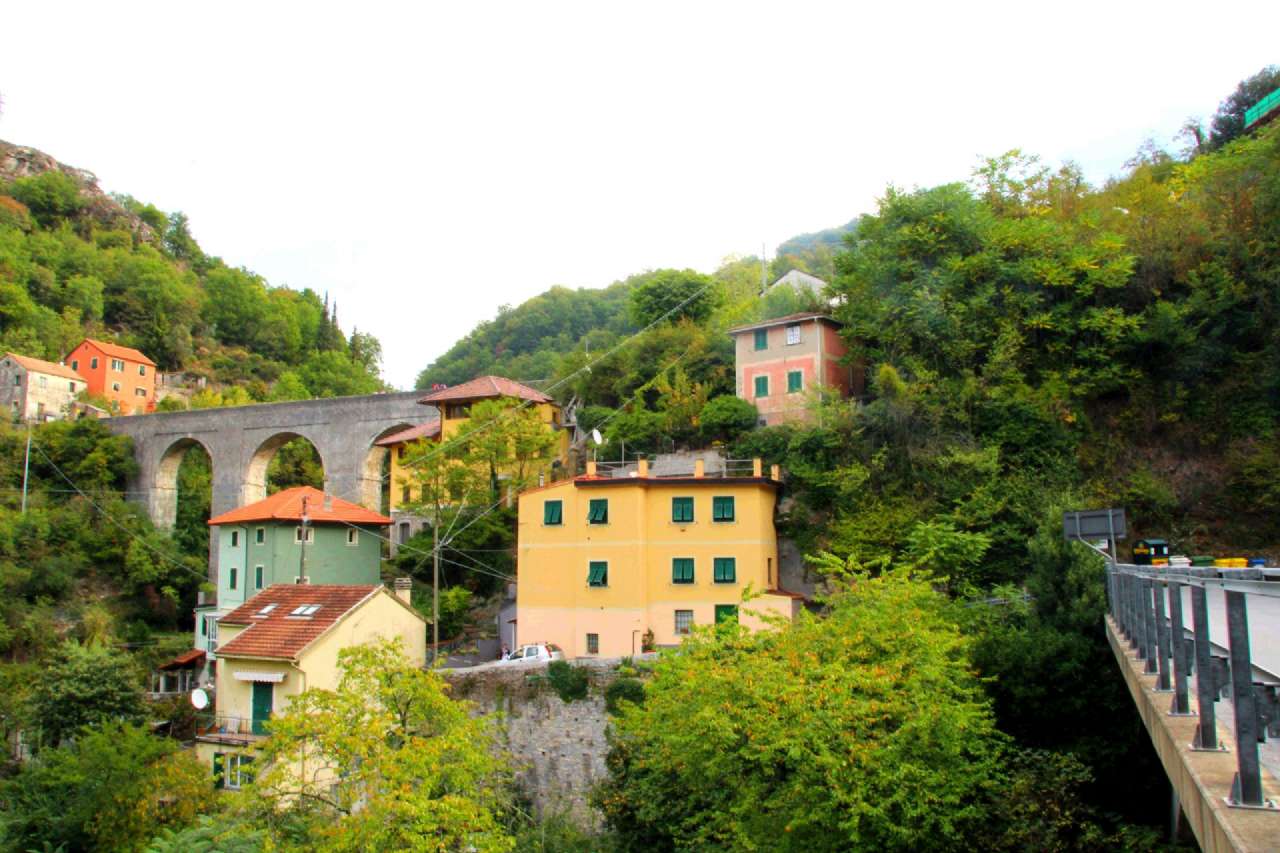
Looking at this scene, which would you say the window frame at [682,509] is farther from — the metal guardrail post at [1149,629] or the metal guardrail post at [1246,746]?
the metal guardrail post at [1246,746]

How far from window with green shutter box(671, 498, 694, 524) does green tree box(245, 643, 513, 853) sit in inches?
455

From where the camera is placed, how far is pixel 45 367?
6694cm

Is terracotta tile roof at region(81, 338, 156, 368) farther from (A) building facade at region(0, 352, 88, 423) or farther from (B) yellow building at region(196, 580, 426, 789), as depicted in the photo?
(B) yellow building at region(196, 580, 426, 789)

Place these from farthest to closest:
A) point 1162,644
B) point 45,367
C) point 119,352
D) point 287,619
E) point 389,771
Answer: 1. point 119,352
2. point 45,367
3. point 287,619
4. point 389,771
5. point 1162,644

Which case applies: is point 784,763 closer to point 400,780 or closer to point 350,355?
point 400,780

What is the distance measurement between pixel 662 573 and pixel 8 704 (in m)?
23.3

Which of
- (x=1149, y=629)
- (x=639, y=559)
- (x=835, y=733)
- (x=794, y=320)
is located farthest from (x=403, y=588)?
(x=1149, y=629)

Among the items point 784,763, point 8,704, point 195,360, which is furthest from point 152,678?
point 195,360

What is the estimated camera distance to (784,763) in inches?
638

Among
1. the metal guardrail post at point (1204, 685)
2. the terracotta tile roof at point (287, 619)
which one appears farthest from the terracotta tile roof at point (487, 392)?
the metal guardrail post at point (1204, 685)

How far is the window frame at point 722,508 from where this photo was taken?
28.4m

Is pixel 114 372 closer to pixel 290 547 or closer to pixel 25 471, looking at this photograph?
pixel 25 471

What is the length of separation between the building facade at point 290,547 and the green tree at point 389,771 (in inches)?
666

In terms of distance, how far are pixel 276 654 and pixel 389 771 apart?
408 inches
